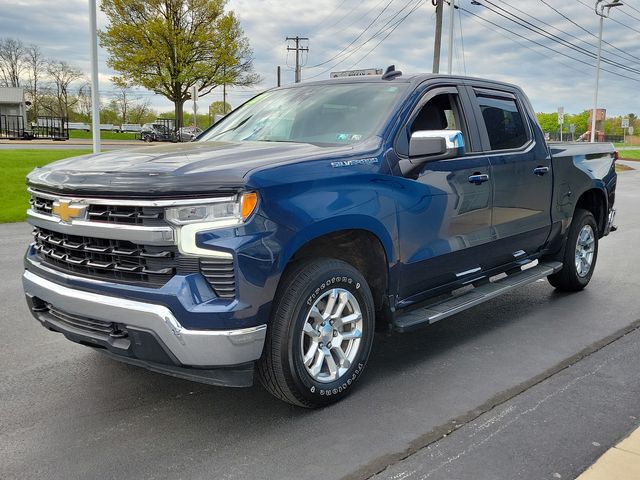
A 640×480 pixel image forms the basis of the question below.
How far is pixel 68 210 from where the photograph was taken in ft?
11.2

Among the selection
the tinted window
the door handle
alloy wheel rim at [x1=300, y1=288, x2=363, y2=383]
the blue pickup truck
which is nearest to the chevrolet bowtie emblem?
the blue pickup truck

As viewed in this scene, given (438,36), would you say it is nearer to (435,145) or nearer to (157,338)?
(435,145)

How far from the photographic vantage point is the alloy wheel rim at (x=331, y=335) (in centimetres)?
359

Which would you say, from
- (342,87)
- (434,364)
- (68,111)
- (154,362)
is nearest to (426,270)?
(434,364)

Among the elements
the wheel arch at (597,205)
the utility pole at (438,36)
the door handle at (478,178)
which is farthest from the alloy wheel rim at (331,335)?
the utility pole at (438,36)

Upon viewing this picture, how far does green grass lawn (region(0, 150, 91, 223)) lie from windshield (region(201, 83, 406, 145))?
788 cm

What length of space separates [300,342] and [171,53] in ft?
136

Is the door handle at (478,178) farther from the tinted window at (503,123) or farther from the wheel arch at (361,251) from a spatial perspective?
the wheel arch at (361,251)

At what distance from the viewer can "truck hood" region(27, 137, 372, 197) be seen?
3.12 metres

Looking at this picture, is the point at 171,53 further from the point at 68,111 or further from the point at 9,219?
the point at 68,111

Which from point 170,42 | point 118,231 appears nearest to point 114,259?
point 118,231

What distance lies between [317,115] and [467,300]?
1766 mm

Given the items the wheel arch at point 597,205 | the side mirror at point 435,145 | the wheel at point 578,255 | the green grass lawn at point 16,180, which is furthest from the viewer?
the green grass lawn at point 16,180

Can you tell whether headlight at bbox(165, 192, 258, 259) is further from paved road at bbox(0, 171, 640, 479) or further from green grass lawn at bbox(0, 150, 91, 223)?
green grass lawn at bbox(0, 150, 91, 223)
